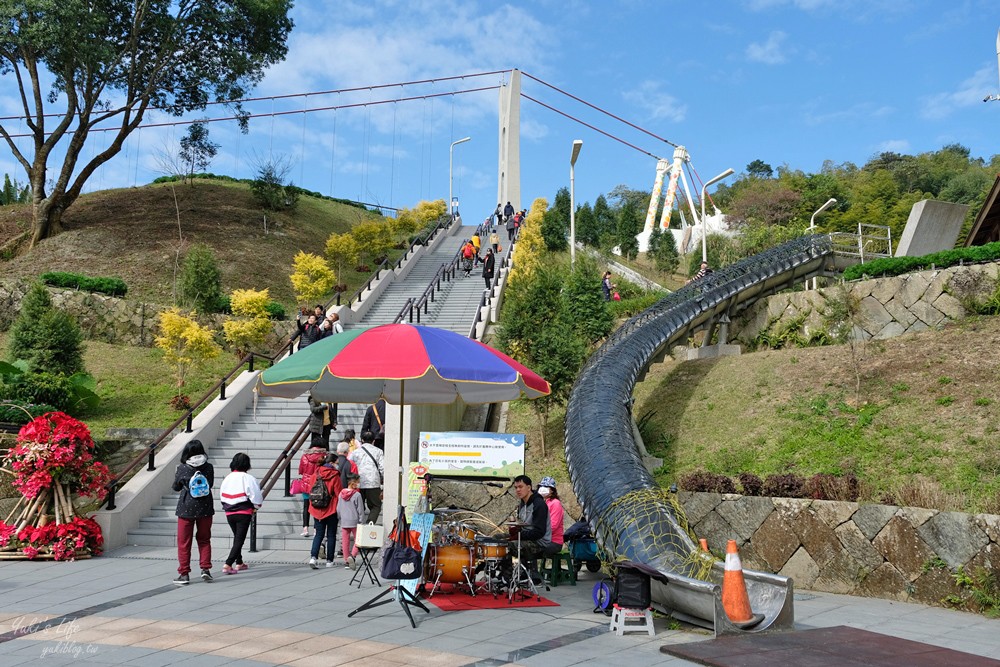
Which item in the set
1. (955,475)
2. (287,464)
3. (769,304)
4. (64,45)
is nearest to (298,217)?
(64,45)

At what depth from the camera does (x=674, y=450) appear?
15656mm

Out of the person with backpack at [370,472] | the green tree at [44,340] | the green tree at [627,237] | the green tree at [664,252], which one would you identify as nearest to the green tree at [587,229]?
the green tree at [627,237]

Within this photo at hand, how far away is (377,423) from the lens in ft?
44.5

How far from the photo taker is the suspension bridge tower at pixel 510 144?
64.6 meters

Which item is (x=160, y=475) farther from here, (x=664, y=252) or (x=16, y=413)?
(x=664, y=252)

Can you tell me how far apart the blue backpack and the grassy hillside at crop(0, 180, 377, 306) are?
2033 cm

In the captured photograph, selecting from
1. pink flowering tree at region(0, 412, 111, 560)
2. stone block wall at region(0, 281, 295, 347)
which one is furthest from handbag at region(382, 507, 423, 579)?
stone block wall at region(0, 281, 295, 347)

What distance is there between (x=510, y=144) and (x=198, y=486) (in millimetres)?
58402

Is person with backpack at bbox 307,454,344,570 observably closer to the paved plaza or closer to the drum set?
the paved plaza

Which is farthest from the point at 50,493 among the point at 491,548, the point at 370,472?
the point at 491,548

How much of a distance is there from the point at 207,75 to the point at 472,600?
1280 inches

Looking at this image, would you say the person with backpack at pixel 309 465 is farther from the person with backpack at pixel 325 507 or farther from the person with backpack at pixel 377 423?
the person with backpack at pixel 377 423

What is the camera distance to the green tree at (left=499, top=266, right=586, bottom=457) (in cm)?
1731

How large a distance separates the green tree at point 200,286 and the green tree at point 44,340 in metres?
5.23
